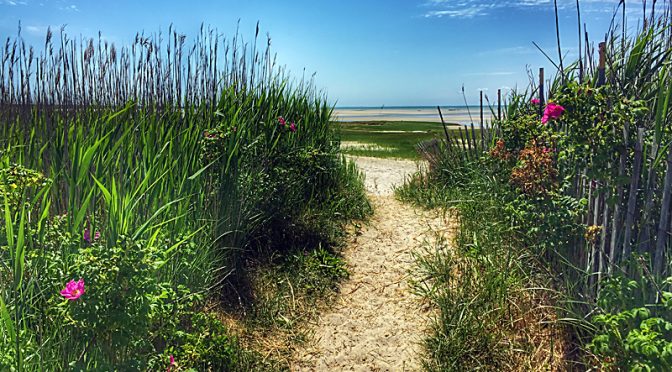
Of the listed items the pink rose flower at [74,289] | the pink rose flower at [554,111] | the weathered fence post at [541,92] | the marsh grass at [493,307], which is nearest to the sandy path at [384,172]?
the marsh grass at [493,307]

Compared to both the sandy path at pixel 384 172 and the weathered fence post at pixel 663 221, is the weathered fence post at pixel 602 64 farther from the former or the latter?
the sandy path at pixel 384 172

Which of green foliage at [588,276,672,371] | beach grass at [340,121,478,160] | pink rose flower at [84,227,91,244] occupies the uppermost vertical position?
beach grass at [340,121,478,160]

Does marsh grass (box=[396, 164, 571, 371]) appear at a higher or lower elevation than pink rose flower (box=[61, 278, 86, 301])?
lower

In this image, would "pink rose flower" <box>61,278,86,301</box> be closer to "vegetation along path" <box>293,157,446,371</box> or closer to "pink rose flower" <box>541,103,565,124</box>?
"vegetation along path" <box>293,157,446,371</box>

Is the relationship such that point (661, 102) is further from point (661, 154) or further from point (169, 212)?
point (169, 212)

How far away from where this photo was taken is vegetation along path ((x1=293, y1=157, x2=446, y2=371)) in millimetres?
3752

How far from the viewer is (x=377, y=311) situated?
4.40 m

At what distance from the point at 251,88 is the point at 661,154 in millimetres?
4198

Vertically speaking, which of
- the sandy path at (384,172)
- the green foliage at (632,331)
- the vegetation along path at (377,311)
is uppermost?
the sandy path at (384,172)

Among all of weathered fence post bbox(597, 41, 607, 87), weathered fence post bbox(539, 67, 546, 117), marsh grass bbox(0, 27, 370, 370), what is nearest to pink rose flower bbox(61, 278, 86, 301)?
marsh grass bbox(0, 27, 370, 370)

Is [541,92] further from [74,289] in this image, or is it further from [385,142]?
[385,142]

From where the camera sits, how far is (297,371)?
3629mm

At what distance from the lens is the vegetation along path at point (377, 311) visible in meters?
3.75

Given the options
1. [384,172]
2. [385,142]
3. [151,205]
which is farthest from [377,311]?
[385,142]
